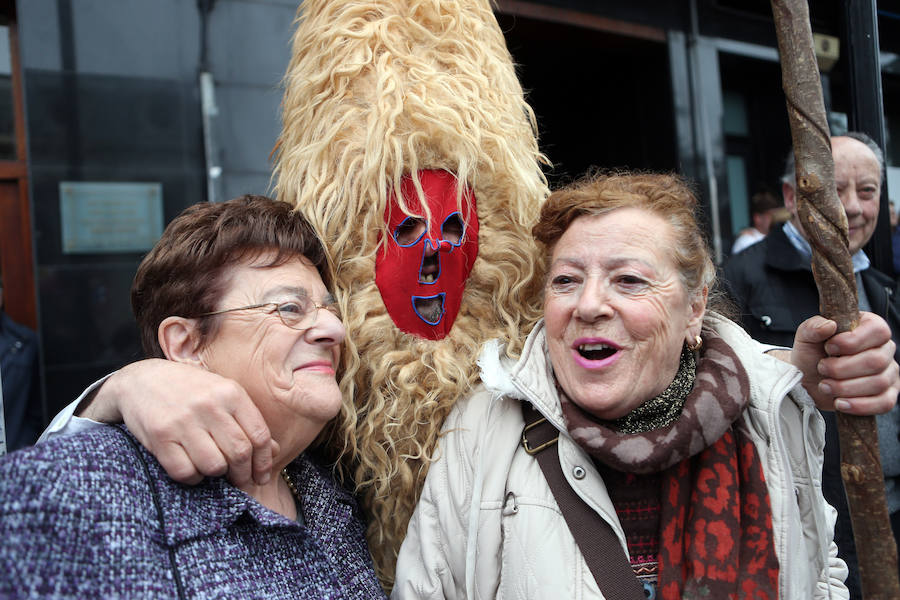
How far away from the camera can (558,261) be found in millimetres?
1859

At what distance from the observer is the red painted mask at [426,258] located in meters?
1.96

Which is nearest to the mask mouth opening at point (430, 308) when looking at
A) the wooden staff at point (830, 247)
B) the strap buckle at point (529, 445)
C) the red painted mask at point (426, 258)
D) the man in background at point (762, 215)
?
the red painted mask at point (426, 258)

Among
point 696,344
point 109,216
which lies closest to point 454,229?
point 696,344

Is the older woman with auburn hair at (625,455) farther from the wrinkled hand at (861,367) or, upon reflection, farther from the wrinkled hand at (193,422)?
the wrinkled hand at (193,422)

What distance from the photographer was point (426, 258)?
Answer: 1.99m

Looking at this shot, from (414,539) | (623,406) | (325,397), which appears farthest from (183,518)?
(623,406)

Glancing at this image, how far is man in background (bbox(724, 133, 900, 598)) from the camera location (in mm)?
2873

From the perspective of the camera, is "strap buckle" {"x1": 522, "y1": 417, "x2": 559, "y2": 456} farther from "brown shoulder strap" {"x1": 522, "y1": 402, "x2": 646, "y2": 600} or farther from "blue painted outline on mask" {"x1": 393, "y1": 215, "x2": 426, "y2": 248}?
"blue painted outline on mask" {"x1": 393, "y1": 215, "x2": 426, "y2": 248}

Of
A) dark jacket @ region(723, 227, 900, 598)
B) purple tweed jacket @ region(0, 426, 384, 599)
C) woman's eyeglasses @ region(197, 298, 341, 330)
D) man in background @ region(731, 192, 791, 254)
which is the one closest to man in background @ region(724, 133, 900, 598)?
dark jacket @ region(723, 227, 900, 598)

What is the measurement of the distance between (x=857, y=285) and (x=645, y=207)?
64.7 inches

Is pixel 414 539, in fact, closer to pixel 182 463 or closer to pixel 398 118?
pixel 182 463

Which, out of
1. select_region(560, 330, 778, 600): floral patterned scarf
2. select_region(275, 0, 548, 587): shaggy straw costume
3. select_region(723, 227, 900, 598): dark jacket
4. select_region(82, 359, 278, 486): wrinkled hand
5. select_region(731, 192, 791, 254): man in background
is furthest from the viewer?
select_region(731, 192, 791, 254): man in background

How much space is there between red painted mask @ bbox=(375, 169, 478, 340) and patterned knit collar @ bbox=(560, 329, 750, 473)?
0.45 metres

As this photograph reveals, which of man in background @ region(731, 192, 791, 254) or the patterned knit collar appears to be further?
man in background @ region(731, 192, 791, 254)
